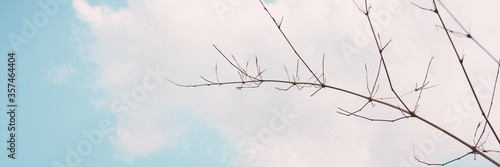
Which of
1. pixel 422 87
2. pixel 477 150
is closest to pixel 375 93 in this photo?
pixel 422 87

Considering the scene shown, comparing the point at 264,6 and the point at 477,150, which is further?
the point at 264,6

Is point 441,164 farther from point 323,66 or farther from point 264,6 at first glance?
point 264,6

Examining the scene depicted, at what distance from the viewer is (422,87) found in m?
2.25

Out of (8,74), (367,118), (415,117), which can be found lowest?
(415,117)

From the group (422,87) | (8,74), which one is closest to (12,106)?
(8,74)

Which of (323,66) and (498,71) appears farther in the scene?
(323,66)

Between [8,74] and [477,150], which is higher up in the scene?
[8,74]

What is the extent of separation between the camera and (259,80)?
233cm

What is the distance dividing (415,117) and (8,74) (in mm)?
14180

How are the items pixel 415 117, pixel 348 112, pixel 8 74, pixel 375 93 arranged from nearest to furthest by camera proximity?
pixel 415 117 < pixel 375 93 < pixel 348 112 < pixel 8 74

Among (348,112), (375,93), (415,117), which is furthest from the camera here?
(348,112)

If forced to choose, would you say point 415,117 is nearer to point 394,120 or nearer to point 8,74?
point 394,120

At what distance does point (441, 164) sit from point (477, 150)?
0.39 metres

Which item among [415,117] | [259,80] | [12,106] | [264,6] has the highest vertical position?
[12,106]
